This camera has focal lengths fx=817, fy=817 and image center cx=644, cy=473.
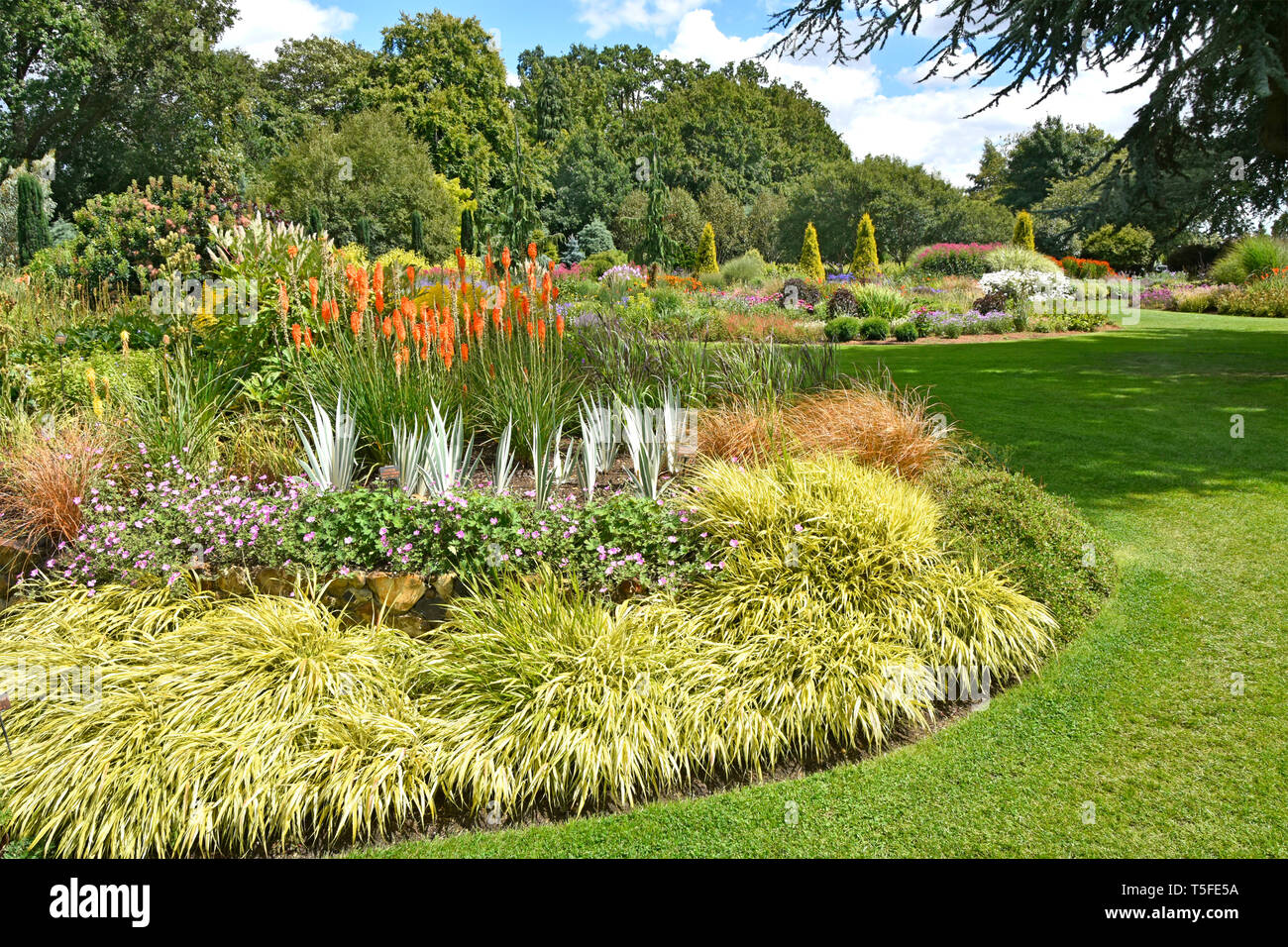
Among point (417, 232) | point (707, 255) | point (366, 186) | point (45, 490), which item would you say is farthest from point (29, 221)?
point (45, 490)

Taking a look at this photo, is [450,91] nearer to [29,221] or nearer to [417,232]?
[417,232]

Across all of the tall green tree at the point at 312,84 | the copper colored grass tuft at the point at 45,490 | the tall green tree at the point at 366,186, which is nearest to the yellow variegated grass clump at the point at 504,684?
the copper colored grass tuft at the point at 45,490

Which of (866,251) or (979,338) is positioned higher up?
(866,251)

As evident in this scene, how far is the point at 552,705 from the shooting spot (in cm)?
319

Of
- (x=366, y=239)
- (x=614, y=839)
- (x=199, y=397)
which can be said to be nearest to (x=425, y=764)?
(x=614, y=839)

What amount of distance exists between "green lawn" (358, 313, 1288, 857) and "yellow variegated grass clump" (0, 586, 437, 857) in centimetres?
31

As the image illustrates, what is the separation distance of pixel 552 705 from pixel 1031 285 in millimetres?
17282

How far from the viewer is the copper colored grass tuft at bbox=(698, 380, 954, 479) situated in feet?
16.1

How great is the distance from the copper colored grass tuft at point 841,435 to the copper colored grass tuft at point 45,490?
11.6 feet

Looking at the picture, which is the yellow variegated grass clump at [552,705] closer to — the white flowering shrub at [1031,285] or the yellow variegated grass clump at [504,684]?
the yellow variegated grass clump at [504,684]

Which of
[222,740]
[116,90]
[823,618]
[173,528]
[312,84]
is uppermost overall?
[312,84]

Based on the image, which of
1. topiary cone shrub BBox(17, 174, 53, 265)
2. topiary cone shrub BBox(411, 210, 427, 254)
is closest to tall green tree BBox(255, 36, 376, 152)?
topiary cone shrub BBox(411, 210, 427, 254)

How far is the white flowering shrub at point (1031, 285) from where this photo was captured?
55.9ft

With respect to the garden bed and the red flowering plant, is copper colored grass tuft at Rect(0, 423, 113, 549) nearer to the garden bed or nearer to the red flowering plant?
the red flowering plant
